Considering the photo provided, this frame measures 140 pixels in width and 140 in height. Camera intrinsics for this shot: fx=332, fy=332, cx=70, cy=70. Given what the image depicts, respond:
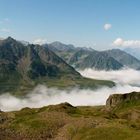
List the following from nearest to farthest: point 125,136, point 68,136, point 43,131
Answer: point 125,136 → point 68,136 → point 43,131

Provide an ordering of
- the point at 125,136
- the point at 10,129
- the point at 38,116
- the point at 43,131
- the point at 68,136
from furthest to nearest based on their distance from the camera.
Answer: the point at 38,116 < the point at 10,129 < the point at 43,131 < the point at 68,136 < the point at 125,136

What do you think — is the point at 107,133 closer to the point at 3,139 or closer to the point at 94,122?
the point at 94,122

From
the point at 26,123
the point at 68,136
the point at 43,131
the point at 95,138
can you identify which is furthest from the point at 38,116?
the point at 95,138

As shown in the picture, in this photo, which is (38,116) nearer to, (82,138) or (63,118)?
(63,118)

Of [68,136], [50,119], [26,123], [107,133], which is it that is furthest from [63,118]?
[107,133]

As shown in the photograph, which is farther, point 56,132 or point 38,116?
point 38,116

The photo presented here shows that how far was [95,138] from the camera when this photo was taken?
479 ft

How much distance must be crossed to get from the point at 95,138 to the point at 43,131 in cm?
3273

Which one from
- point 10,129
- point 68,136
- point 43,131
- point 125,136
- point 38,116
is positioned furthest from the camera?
point 38,116

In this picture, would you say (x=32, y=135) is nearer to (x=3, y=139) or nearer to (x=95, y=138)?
(x=3, y=139)

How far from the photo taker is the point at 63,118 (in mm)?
187875

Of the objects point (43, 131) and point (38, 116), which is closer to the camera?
point (43, 131)

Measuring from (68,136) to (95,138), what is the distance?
50.3 ft

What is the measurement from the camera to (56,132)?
164375 mm
